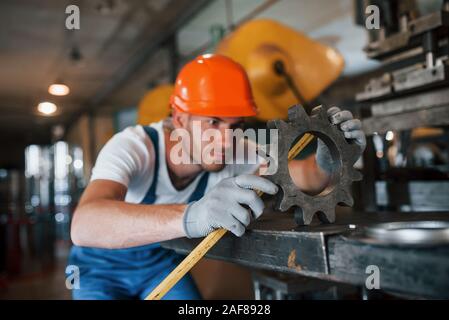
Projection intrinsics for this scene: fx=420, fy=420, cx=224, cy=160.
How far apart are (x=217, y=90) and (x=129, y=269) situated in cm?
→ 77

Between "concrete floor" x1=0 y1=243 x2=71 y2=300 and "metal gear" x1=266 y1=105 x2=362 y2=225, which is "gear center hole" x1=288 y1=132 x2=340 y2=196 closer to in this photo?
"metal gear" x1=266 y1=105 x2=362 y2=225

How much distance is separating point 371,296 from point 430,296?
93 centimetres

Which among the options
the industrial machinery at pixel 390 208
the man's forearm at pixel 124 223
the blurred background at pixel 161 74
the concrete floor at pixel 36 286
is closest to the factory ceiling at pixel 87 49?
the blurred background at pixel 161 74

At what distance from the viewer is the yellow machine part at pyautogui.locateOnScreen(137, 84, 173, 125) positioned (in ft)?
10.7

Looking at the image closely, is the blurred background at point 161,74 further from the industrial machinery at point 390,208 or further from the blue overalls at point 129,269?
the blue overalls at point 129,269

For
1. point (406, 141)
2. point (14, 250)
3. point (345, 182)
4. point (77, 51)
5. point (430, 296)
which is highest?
point (77, 51)

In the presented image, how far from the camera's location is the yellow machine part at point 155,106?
325cm

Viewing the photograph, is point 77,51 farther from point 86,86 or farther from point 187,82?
point 187,82

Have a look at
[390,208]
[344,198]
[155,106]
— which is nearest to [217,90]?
[344,198]

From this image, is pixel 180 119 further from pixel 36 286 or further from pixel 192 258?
pixel 36 286

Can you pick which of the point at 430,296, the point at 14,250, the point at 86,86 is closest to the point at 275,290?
the point at 430,296

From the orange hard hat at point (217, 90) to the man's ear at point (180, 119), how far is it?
69 mm

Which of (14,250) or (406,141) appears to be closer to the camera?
(406,141)

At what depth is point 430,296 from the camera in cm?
66
